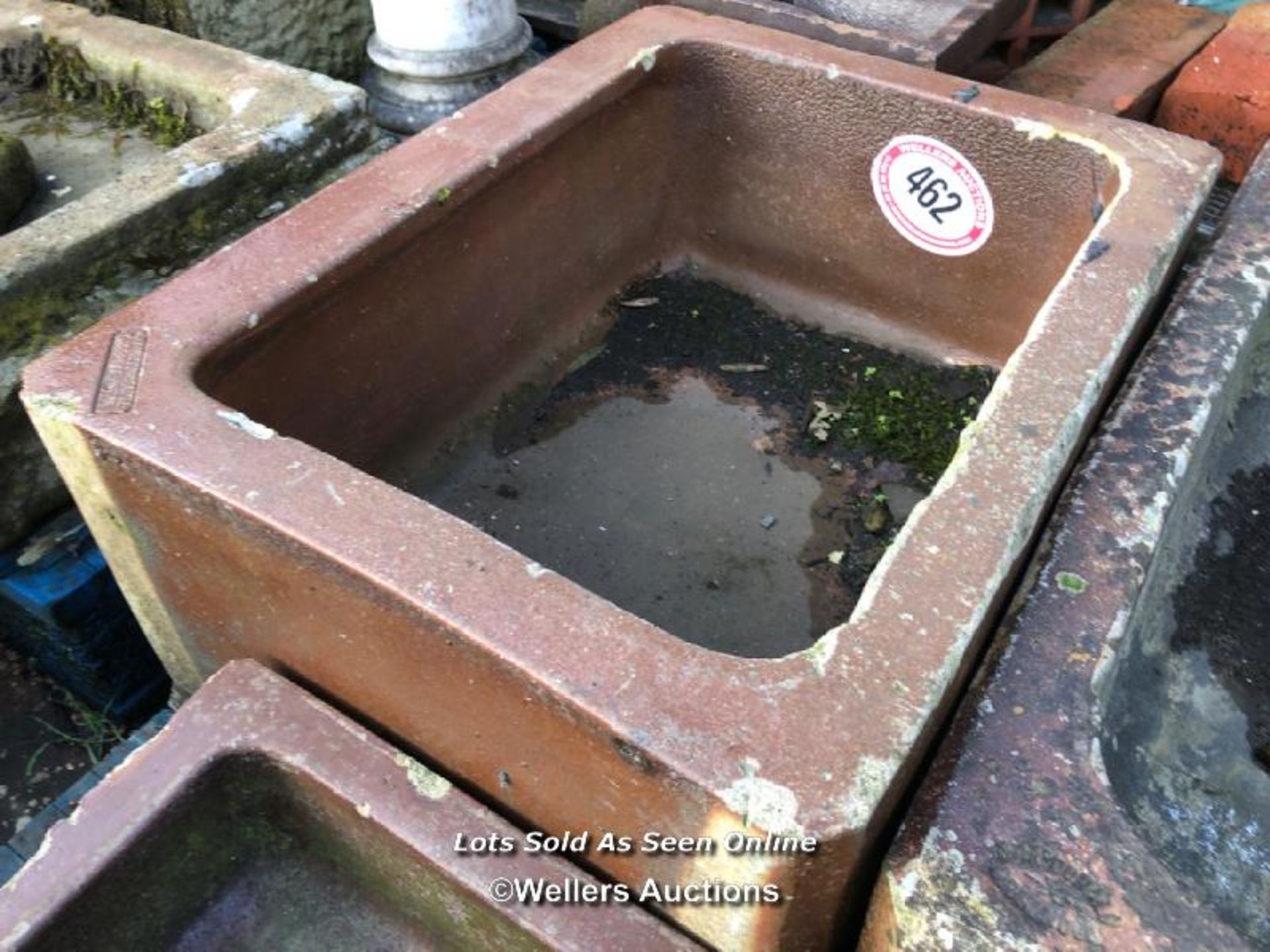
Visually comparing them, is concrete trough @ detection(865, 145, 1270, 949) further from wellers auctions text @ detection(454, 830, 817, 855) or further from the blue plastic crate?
the blue plastic crate

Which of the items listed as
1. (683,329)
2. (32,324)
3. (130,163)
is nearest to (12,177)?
(130,163)

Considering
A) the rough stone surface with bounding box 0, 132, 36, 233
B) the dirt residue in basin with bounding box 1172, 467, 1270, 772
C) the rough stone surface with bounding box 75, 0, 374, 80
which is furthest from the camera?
the rough stone surface with bounding box 75, 0, 374, 80

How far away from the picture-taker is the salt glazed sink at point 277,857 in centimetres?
120

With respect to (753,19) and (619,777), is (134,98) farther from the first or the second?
(619,777)

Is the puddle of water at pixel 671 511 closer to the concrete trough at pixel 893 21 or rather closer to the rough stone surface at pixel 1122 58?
the concrete trough at pixel 893 21

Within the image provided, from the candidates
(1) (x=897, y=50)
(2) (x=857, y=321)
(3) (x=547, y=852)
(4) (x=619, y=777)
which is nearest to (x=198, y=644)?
(3) (x=547, y=852)

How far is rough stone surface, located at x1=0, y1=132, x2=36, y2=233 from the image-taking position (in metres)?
2.24

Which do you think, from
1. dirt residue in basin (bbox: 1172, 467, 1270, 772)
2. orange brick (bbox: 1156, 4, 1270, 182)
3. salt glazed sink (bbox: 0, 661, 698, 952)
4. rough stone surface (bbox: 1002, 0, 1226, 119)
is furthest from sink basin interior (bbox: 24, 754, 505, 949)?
orange brick (bbox: 1156, 4, 1270, 182)

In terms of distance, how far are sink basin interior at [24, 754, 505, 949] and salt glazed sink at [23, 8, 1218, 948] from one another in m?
0.13

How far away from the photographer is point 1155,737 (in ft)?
4.53

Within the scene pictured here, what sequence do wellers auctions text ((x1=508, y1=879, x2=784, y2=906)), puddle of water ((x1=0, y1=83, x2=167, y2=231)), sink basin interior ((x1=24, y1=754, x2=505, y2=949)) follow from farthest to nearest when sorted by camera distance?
puddle of water ((x1=0, y1=83, x2=167, y2=231)), sink basin interior ((x1=24, y1=754, x2=505, y2=949)), wellers auctions text ((x1=508, y1=879, x2=784, y2=906))

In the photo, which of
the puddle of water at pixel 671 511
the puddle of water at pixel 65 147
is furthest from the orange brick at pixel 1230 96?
the puddle of water at pixel 65 147

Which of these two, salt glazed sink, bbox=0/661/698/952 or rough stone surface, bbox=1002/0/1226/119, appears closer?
salt glazed sink, bbox=0/661/698/952

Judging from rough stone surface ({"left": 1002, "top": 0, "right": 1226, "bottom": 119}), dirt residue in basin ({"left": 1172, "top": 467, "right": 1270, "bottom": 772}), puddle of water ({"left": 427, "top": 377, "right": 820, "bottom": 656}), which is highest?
rough stone surface ({"left": 1002, "top": 0, "right": 1226, "bottom": 119})
